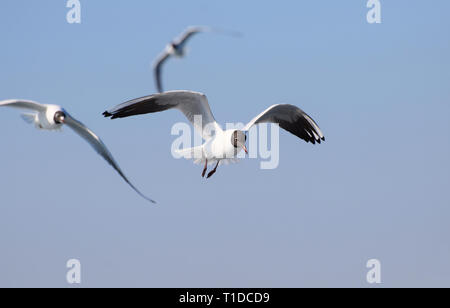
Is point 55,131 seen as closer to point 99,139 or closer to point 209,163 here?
point 99,139

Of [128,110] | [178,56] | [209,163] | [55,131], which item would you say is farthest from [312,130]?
[178,56]

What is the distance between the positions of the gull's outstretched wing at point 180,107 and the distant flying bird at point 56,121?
31.7 inches

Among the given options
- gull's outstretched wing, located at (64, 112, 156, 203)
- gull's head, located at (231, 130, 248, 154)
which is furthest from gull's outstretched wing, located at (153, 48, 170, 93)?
gull's head, located at (231, 130, 248, 154)

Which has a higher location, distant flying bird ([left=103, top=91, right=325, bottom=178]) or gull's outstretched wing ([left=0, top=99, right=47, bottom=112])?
gull's outstretched wing ([left=0, top=99, right=47, bottom=112])

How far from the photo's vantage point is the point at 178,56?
13.5 metres

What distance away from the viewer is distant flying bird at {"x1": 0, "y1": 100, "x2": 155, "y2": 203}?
8.98 meters

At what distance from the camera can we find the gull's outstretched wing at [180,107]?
855 cm

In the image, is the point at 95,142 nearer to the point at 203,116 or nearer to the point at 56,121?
the point at 56,121

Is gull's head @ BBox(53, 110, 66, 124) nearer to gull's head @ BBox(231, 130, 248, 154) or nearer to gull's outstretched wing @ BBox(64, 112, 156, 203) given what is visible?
gull's outstretched wing @ BBox(64, 112, 156, 203)

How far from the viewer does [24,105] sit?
9.08 meters

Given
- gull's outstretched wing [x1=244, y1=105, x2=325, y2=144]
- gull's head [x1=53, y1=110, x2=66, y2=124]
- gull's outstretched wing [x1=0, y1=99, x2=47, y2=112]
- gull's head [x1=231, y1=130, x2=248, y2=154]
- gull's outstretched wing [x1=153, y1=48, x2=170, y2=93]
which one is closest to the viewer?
gull's head [x1=231, y1=130, x2=248, y2=154]

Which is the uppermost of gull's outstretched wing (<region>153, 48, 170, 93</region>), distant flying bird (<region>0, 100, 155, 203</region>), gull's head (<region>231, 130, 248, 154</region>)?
gull's outstretched wing (<region>153, 48, 170, 93</region>)

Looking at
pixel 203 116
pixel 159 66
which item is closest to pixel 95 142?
pixel 203 116

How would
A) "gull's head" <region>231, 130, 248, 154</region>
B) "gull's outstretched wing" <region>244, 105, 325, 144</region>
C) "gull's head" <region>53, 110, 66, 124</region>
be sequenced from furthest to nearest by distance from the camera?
1. "gull's outstretched wing" <region>244, 105, 325, 144</region>
2. "gull's head" <region>53, 110, 66, 124</region>
3. "gull's head" <region>231, 130, 248, 154</region>
